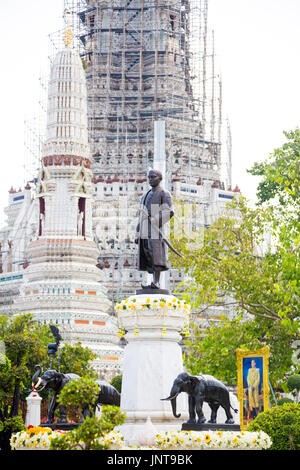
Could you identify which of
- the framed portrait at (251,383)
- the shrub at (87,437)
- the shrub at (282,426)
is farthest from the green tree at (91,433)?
the framed portrait at (251,383)

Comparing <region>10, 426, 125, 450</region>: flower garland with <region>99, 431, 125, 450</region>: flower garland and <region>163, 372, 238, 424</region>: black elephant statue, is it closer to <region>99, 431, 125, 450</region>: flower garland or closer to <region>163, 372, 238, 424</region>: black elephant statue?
<region>99, 431, 125, 450</region>: flower garland

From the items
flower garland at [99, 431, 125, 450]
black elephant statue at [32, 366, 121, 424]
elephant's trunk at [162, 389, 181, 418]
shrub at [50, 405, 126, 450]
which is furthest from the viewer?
black elephant statue at [32, 366, 121, 424]

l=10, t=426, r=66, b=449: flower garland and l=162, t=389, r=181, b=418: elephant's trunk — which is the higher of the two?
l=162, t=389, r=181, b=418: elephant's trunk

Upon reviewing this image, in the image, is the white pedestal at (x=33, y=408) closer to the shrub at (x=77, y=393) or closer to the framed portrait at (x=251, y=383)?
the framed portrait at (x=251, y=383)

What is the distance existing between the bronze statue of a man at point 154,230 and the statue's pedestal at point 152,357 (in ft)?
3.03

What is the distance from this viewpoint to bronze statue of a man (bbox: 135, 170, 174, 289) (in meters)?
18.6

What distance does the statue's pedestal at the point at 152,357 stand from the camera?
56.9 feet

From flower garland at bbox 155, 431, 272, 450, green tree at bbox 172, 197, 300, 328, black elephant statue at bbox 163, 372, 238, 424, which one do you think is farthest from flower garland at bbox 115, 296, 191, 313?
green tree at bbox 172, 197, 300, 328

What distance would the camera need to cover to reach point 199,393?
56.3 ft

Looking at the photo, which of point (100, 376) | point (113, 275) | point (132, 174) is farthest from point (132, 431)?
point (132, 174)

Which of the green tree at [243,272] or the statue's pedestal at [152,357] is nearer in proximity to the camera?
the statue's pedestal at [152,357]

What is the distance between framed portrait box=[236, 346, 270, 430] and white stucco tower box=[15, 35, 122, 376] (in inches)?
936

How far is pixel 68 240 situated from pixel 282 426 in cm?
3276
